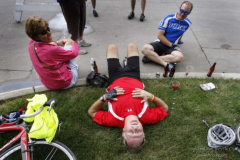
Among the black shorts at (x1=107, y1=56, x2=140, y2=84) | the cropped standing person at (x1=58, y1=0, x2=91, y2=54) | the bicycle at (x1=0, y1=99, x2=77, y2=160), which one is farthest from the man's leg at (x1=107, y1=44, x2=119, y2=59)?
the bicycle at (x1=0, y1=99, x2=77, y2=160)

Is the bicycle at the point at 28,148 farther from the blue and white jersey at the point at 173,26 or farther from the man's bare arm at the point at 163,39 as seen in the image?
the blue and white jersey at the point at 173,26

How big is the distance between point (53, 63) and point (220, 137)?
2.69 metres

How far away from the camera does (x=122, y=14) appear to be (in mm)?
6547

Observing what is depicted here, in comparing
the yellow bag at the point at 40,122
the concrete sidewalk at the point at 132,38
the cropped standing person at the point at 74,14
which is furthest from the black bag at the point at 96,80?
the yellow bag at the point at 40,122

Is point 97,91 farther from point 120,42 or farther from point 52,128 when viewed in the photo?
point 120,42

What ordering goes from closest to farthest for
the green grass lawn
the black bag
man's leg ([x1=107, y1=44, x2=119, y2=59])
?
the green grass lawn → the black bag → man's leg ([x1=107, y1=44, x2=119, y2=59])

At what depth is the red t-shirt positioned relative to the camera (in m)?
3.00

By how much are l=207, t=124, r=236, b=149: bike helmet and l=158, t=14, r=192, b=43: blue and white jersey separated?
224cm

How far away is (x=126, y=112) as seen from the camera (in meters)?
2.96

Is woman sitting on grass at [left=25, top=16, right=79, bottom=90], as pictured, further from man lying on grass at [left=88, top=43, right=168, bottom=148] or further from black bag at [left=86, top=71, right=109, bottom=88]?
man lying on grass at [left=88, top=43, right=168, bottom=148]

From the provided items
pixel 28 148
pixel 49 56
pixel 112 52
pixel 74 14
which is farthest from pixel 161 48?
pixel 28 148

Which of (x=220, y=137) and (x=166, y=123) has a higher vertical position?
(x=220, y=137)

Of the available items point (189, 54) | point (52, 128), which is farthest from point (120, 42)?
point (52, 128)

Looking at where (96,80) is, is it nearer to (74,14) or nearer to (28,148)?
(74,14)
